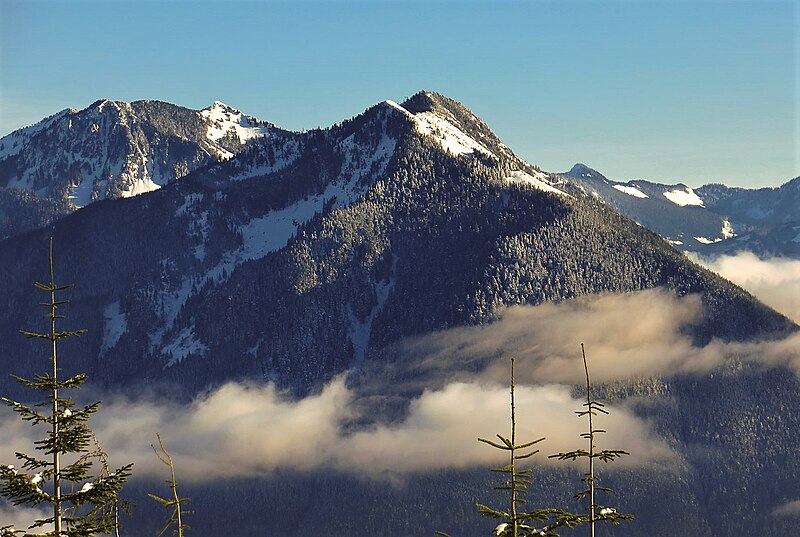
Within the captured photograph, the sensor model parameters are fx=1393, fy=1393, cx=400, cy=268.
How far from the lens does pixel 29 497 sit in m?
60.8

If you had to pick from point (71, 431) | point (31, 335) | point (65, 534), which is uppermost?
point (31, 335)

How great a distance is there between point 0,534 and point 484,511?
20.8 meters

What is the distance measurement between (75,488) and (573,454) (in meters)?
22.9

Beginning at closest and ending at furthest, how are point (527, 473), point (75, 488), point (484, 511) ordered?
1. point (484, 511)
2. point (527, 473)
3. point (75, 488)

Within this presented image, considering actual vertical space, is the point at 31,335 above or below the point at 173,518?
above

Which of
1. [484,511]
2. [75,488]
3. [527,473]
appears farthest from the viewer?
[75,488]

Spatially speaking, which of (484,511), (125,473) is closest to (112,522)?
(125,473)

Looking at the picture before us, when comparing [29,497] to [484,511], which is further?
[29,497]

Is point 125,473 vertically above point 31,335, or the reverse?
point 31,335

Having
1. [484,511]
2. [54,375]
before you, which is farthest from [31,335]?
[484,511]

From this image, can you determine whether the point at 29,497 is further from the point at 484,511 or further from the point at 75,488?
the point at 484,511

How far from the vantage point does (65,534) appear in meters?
61.9

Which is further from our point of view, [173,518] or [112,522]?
[112,522]

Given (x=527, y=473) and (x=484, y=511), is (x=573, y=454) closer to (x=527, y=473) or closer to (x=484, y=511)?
(x=527, y=473)
